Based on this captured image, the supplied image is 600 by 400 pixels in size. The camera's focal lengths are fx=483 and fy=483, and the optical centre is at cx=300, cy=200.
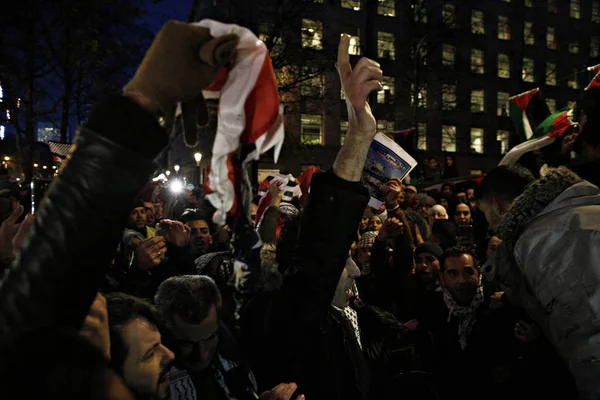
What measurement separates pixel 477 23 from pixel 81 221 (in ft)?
132

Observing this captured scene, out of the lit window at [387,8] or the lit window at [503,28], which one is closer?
the lit window at [387,8]

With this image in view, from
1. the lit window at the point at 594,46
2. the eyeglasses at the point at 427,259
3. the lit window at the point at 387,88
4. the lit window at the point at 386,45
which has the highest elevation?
the lit window at the point at 594,46

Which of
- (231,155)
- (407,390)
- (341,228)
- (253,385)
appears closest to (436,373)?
(407,390)

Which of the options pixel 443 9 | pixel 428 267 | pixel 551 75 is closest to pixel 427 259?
pixel 428 267

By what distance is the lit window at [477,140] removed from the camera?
36.6 meters

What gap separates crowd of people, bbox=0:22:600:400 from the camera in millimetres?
1021

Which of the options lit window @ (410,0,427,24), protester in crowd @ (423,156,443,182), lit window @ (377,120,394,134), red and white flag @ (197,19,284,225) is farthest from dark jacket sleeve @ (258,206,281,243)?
lit window @ (377,120,394,134)

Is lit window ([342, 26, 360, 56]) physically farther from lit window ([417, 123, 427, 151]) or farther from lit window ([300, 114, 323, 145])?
lit window ([417, 123, 427, 151])

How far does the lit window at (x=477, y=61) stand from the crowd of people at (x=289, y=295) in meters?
35.3

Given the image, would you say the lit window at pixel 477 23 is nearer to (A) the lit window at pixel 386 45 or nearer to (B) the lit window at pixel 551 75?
(A) the lit window at pixel 386 45

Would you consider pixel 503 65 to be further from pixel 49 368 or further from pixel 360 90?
pixel 49 368

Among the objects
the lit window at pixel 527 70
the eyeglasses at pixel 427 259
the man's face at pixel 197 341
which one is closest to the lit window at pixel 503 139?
the lit window at pixel 527 70

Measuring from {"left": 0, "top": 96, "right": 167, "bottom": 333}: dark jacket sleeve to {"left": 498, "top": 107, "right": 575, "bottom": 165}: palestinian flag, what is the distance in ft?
12.2

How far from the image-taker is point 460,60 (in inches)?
1388
